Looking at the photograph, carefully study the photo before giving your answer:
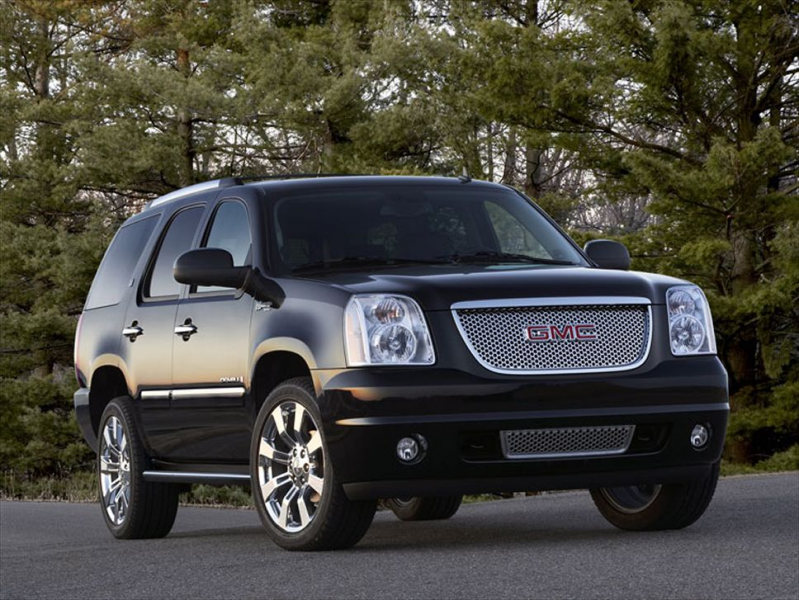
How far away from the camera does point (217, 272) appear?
7.94 metres

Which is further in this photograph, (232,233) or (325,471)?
(232,233)

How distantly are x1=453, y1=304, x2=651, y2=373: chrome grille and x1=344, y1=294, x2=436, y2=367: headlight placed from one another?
206 millimetres

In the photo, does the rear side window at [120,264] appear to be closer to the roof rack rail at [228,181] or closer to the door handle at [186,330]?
the roof rack rail at [228,181]

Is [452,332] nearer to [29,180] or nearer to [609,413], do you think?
[609,413]

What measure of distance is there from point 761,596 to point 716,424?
188 cm

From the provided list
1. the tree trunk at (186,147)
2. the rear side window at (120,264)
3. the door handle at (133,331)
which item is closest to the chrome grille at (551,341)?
the door handle at (133,331)

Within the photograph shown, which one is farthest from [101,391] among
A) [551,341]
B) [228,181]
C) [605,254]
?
[551,341]

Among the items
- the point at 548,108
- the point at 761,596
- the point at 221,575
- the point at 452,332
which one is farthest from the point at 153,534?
the point at 548,108

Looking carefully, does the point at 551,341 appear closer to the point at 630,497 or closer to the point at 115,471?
the point at 630,497

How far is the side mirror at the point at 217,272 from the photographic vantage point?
7898mm

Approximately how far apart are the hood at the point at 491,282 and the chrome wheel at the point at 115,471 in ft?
7.99

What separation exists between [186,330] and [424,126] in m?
22.0

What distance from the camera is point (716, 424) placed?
25.1 feet

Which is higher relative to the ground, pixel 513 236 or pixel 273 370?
pixel 513 236
